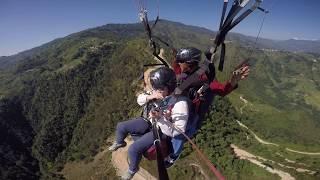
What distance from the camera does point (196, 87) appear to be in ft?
26.3

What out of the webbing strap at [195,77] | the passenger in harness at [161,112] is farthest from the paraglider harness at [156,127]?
the webbing strap at [195,77]

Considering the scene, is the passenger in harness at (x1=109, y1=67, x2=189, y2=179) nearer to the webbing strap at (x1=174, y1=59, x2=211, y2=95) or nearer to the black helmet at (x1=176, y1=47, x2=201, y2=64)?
the webbing strap at (x1=174, y1=59, x2=211, y2=95)

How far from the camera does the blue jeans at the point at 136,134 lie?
773 centimetres

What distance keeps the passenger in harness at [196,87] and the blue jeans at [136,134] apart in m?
0.63

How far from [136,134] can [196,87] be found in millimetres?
1812

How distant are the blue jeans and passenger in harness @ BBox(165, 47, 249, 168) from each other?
630mm

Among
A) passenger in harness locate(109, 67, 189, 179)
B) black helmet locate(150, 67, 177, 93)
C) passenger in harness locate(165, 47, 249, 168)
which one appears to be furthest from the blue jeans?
black helmet locate(150, 67, 177, 93)

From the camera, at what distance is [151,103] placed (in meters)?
7.85

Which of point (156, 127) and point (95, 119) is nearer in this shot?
point (156, 127)

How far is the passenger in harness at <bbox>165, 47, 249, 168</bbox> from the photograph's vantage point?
7809 mm

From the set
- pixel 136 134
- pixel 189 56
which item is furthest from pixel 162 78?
pixel 136 134

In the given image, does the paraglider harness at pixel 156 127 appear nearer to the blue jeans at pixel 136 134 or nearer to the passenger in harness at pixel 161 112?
the passenger in harness at pixel 161 112

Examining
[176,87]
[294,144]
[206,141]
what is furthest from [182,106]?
[294,144]

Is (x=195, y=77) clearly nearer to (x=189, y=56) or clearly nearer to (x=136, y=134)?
(x=189, y=56)
